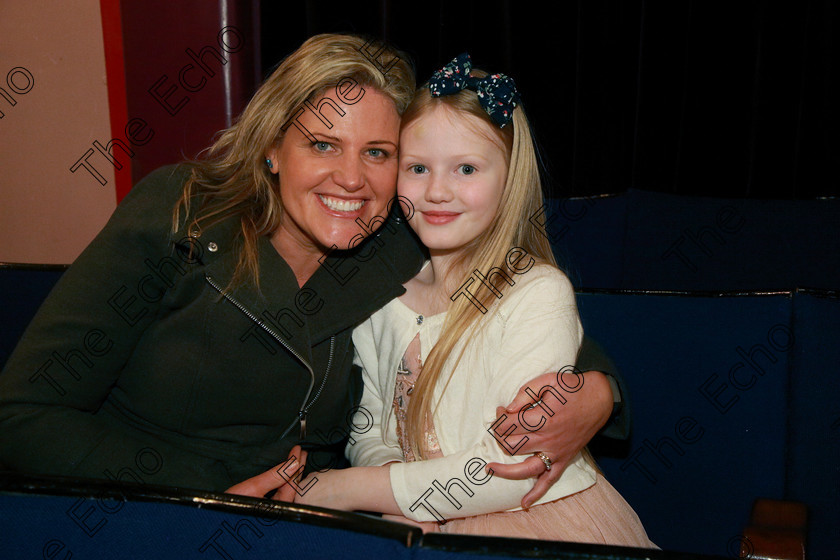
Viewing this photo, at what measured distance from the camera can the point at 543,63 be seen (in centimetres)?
288

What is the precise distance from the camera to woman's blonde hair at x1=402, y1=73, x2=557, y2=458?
4.34 ft

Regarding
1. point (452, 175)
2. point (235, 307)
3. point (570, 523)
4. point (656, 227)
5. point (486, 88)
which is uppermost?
point (486, 88)

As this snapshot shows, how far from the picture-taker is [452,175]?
1335mm

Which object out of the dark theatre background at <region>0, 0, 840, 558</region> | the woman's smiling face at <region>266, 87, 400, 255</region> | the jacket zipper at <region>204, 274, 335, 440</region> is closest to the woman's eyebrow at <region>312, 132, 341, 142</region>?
the woman's smiling face at <region>266, 87, 400, 255</region>

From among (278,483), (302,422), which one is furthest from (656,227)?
(278,483)

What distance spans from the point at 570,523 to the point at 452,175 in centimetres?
66

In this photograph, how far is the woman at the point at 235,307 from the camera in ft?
4.00

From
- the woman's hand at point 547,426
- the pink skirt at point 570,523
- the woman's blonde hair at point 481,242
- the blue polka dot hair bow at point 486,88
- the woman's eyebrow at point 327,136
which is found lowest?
the pink skirt at point 570,523

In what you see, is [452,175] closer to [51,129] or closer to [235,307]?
[235,307]

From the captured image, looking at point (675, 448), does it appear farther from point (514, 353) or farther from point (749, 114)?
point (749, 114)

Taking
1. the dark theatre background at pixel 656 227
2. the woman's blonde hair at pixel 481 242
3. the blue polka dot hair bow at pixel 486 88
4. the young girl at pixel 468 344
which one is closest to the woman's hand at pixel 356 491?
the young girl at pixel 468 344

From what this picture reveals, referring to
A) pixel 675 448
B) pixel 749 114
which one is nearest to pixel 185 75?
pixel 675 448

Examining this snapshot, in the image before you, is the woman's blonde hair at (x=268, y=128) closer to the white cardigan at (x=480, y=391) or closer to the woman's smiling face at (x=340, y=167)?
the woman's smiling face at (x=340, y=167)

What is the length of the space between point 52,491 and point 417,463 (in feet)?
2.19
